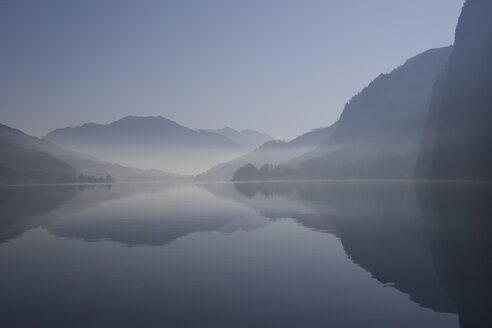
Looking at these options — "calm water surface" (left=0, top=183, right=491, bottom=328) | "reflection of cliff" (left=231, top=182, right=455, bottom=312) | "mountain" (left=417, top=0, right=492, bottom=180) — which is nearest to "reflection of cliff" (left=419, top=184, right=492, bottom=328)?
"calm water surface" (left=0, top=183, right=491, bottom=328)

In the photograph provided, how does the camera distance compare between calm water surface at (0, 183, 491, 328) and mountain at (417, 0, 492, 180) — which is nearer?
calm water surface at (0, 183, 491, 328)

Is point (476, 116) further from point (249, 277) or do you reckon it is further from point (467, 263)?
point (249, 277)

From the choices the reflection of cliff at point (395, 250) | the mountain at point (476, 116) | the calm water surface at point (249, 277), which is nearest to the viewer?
the calm water surface at point (249, 277)

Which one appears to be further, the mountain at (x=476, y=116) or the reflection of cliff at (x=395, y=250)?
the mountain at (x=476, y=116)

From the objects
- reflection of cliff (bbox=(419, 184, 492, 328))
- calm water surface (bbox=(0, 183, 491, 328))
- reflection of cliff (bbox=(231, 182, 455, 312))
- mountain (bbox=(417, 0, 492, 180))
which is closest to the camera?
calm water surface (bbox=(0, 183, 491, 328))

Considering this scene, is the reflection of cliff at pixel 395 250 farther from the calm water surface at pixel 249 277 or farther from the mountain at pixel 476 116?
the mountain at pixel 476 116

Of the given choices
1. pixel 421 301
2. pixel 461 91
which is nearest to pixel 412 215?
pixel 421 301

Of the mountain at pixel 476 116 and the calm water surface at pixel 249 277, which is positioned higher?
the mountain at pixel 476 116

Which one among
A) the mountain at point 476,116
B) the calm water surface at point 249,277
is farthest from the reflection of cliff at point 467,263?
the mountain at point 476,116

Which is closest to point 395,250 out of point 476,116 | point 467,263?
point 467,263

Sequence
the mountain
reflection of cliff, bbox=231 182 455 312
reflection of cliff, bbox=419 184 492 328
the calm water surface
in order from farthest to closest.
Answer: the mountain, reflection of cliff, bbox=231 182 455 312, reflection of cliff, bbox=419 184 492 328, the calm water surface

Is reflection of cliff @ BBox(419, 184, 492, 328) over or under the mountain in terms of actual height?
under

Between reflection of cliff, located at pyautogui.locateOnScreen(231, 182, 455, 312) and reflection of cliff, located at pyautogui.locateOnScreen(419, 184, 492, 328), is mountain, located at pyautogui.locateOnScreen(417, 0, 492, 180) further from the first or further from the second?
reflection of cliff, located at pyautogui.locateOnScreen(419, 184, 492, 328)

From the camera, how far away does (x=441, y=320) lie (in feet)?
51.7
